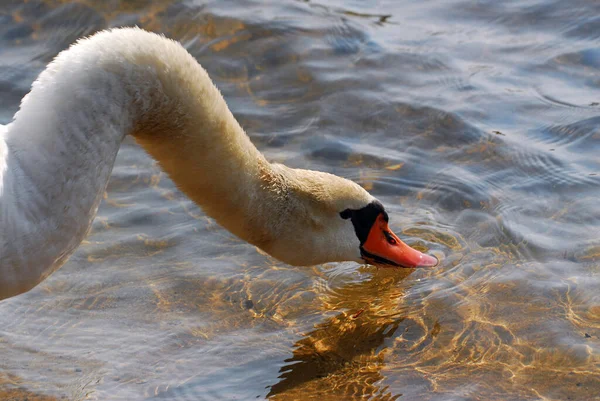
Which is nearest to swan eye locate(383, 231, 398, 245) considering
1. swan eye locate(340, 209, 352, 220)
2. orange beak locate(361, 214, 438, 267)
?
orange beak locate(361, 214, 438, 267)

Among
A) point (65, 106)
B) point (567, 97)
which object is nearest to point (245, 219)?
point (65, 106)

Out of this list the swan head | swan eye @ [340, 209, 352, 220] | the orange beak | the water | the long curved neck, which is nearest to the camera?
the long curved neck

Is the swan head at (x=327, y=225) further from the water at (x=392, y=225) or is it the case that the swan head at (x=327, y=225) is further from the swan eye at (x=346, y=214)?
the water at (x=392, y=225)

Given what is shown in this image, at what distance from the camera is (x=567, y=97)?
805cm

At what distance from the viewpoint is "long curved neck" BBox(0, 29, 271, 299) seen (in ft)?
13.0

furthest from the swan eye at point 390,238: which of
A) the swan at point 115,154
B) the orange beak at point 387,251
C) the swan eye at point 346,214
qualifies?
the swan at point 115,154

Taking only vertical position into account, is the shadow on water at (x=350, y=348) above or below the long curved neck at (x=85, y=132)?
below

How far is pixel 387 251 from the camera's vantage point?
573 centimetres

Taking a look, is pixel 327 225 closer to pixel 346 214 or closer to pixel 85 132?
pixel 346 214

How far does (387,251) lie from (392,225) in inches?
36.7

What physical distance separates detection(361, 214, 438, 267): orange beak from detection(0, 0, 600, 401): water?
0.84ft

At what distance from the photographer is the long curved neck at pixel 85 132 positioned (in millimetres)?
3971

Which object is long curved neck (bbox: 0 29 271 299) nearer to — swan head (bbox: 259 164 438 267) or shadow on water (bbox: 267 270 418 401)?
swan head (bbox: 259 164 438 267)

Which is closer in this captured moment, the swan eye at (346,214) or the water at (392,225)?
the water at (392,225)
